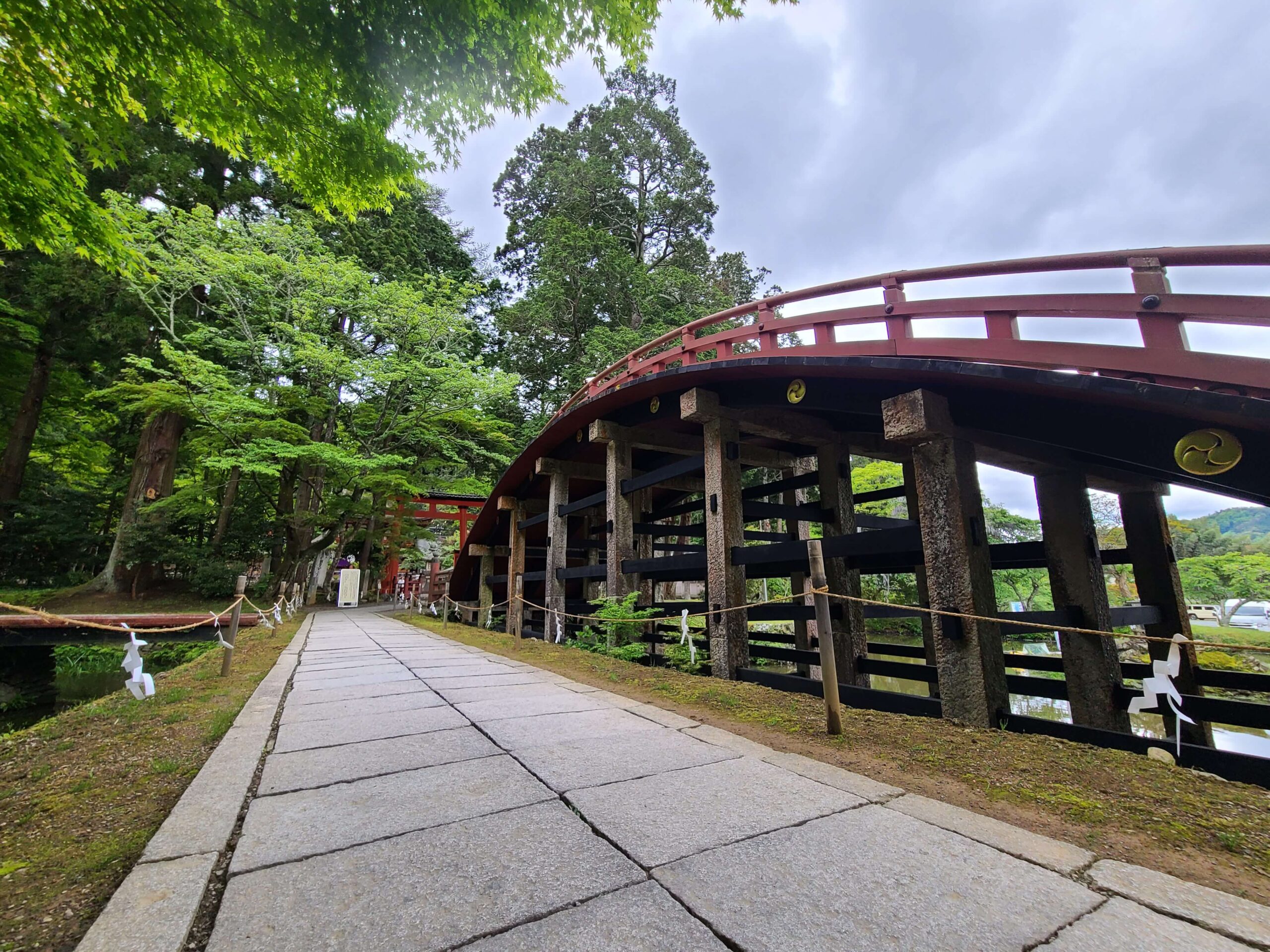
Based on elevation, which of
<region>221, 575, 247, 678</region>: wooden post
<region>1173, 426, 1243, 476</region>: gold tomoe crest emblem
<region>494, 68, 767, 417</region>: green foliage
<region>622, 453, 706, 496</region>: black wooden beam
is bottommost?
<region>221, 575, 247, 678</region>: wooden post

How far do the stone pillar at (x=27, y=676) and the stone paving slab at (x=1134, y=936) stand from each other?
13.4 meters

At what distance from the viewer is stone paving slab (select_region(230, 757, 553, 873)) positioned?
196 cm

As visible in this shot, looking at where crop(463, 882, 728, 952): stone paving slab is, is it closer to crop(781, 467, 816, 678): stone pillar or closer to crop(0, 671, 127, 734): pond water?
crop(781, 467, 816, 678): stone pillar

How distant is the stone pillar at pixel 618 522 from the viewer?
7996 mm

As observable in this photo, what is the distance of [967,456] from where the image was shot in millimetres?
4773

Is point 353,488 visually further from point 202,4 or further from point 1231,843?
point 1231,843

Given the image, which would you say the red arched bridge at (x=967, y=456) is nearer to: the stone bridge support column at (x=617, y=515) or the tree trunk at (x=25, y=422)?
the stone bridge support column at (x=617, y=515)

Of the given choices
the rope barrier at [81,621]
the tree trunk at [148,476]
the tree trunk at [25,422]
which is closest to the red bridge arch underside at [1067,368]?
the rope barrier at [81,621]

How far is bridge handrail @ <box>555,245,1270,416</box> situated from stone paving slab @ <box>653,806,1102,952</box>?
328 cm

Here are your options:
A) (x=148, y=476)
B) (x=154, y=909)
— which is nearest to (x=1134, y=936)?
(x=154, y=909)

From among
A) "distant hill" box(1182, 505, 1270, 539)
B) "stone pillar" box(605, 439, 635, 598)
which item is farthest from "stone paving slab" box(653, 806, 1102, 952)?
"distant hill" box(1182, 505, 1270, 539)

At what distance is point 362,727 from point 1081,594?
6.29 meters

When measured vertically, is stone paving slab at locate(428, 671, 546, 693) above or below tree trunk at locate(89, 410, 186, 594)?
below

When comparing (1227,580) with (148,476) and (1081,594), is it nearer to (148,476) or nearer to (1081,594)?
(1081,594)
